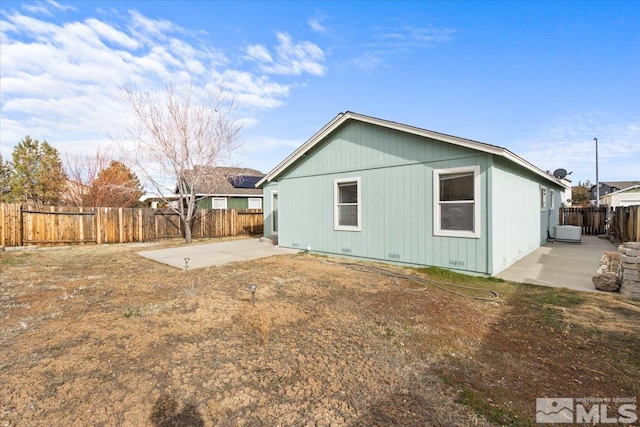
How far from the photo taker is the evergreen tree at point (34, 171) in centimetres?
2188

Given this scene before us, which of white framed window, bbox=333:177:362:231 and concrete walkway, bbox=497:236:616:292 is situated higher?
white framed window, bbox=333:177:362:231

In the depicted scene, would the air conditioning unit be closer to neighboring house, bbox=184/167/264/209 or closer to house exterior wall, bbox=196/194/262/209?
neighboring house, bbox=184/167/264/209

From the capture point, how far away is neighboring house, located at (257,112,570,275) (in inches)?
264

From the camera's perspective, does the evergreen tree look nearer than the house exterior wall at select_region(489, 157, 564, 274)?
No

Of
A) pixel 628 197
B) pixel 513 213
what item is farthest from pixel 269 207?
pixel 628 197

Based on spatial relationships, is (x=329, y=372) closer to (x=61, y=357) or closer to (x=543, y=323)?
(x=61, y=357)

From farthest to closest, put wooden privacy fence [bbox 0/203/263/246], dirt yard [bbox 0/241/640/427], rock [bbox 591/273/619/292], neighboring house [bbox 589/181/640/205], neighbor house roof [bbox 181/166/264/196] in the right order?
neighboring house [bbox 589/181/640/205]
neighbor house roof [bbox 181/166/264/196]
wooden privacy fence [bbox 0/203/263/246]
rock [bbox 591/273/619/292]
dirt yard [bbox 0/241/640/427]

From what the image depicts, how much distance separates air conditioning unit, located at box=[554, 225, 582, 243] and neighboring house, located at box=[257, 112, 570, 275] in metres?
3.14

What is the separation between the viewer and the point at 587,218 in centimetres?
1709

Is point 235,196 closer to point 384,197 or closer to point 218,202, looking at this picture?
point 218,202

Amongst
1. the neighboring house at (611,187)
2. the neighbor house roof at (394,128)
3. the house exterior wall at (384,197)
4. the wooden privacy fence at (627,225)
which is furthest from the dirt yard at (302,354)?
the neighboring house at (611,187)

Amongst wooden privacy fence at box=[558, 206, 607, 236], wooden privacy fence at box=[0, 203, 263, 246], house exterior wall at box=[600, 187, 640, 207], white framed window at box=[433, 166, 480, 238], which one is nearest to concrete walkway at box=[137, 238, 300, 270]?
wooden privacy fence at box=[0, 203, 263, 246]

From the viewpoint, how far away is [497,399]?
2432 mm

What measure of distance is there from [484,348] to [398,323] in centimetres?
108
